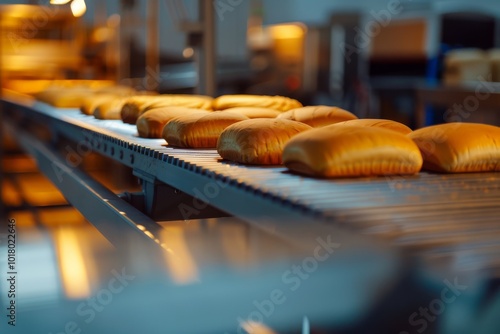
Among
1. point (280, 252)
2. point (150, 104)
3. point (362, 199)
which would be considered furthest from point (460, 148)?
point (280, 252)

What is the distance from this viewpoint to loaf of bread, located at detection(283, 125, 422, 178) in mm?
1521

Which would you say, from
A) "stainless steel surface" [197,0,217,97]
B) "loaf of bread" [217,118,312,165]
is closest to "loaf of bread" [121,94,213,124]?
"loaf of bread" [217,118,312,165]

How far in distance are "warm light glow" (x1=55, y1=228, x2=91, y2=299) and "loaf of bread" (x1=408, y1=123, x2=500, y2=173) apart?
1.97 meters

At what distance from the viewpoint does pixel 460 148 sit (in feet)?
5.44

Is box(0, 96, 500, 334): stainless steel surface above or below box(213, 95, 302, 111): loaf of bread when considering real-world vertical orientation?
below

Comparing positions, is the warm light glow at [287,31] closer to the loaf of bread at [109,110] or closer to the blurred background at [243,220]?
the blurred background at [243,220]

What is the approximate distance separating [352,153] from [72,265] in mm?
2464

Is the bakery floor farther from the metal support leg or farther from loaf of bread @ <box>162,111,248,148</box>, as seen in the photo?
loaf of bread @ <box>162,111,248,148</box>

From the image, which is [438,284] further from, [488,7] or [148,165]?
[488,7]

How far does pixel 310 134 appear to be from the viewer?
163 centimetres

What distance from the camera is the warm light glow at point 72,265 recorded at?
316 centimetres

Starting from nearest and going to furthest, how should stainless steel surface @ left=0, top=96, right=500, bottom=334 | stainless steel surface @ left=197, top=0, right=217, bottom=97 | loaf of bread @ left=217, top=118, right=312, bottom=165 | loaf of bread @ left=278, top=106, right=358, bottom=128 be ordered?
stainless steel surface @ left=0, top=96, right=500, bottom=334 → loaf of bread @ left=217, top=118, right=312, bottom=165 → loaf of bread @ left=278, top=106, right=358, bottom=128 → stainless steel surface @ left=197, top=0, right=217, bottom=97

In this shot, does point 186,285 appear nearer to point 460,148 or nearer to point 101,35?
point 460,148

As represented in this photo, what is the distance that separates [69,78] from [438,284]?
21.9 feet
